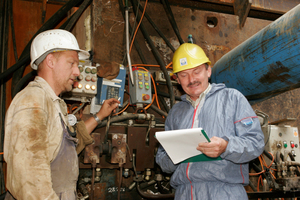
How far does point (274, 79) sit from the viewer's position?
6.42 feet

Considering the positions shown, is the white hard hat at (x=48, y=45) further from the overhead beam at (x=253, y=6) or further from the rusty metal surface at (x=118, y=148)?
the overhead beam at (x=253, y=6)

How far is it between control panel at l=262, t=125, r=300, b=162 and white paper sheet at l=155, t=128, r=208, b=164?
4.55ft

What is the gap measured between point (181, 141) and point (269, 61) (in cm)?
98

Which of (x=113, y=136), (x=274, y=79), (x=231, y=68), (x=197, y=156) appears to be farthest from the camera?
(x=231, y=68)

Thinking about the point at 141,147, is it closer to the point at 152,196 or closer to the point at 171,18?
the point at 152,196

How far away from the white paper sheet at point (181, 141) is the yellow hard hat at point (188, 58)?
0.64 metres

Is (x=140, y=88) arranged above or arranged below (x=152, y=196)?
above

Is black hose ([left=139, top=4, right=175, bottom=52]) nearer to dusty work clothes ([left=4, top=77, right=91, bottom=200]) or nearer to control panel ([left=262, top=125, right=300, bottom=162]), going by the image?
control panel ([left=262, top=125, right=300, bottom=162])

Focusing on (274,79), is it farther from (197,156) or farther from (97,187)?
(97,187)

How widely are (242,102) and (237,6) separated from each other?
2072 mm

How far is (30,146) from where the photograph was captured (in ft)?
3.93

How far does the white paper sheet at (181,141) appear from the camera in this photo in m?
1.34

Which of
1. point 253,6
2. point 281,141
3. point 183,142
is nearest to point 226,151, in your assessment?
point 183,142

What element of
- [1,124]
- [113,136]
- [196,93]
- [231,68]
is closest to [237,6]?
[231,68]
